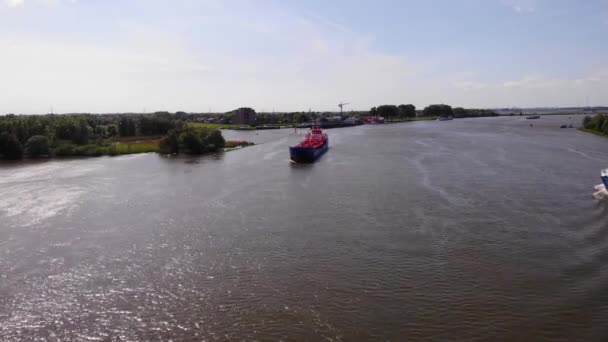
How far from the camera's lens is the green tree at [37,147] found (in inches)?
1610

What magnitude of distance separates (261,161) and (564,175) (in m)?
21.0

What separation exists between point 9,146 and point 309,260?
38.0m

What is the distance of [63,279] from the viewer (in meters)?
11.9

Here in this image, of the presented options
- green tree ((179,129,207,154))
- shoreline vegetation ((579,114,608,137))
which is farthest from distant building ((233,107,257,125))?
shoreline vegetation ((579,114,608,137))

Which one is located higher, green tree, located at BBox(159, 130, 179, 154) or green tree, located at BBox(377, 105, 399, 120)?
green tree, located at BBox(377, 105, 399, 120)

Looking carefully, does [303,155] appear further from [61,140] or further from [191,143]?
[61,140]

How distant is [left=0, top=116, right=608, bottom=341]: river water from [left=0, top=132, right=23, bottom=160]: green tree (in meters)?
18.5

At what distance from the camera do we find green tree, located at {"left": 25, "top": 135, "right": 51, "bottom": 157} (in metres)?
40.9

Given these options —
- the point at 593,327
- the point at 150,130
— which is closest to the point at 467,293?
the point at 593,327

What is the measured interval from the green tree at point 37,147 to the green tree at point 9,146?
85 cm

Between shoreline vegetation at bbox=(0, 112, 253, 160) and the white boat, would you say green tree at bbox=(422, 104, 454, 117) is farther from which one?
the white boat

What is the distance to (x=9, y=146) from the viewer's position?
131ft

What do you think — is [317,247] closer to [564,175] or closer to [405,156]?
[564,175]

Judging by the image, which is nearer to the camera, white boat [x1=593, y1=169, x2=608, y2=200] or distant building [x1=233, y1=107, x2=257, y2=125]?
white boat [x1=593, y1=169, x2=608, y2=200]
